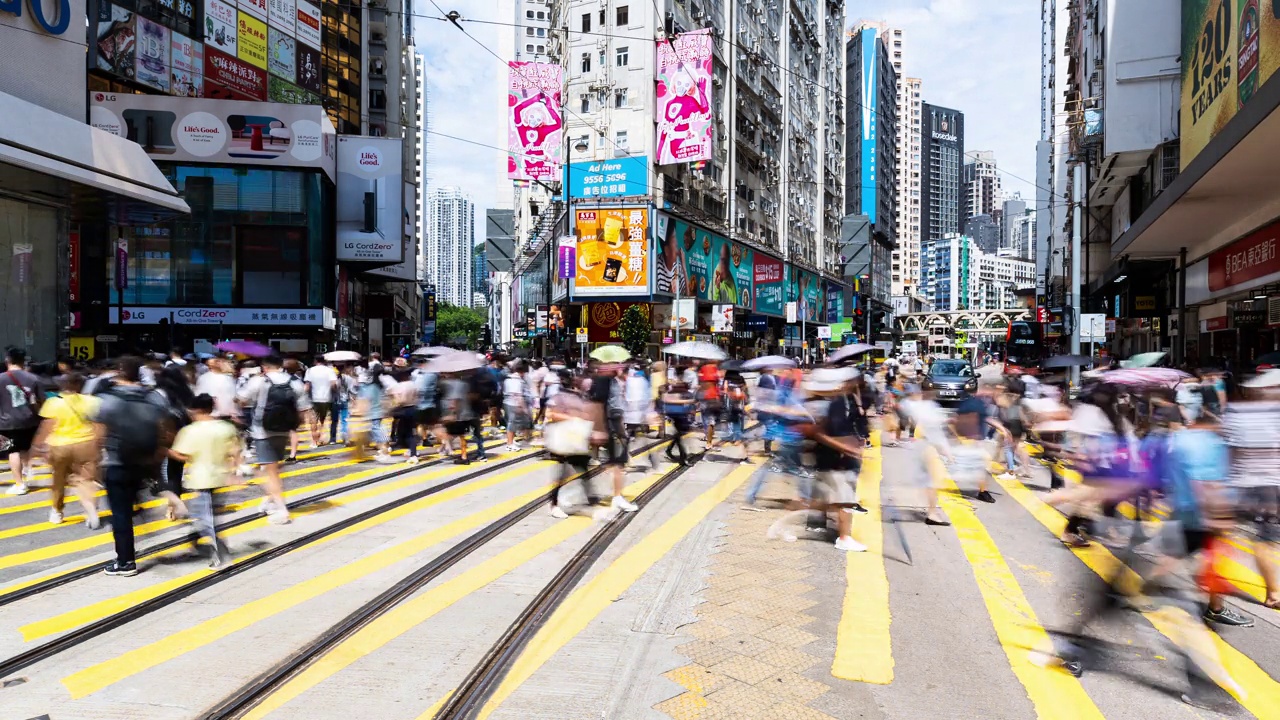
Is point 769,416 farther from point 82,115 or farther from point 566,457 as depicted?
point 82,115

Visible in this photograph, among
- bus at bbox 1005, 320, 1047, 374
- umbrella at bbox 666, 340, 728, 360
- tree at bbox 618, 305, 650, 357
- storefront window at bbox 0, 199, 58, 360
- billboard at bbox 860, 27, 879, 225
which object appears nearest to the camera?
umbrella at bbox 666, 340, 728, 360

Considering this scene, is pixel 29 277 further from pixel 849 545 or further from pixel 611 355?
pixel 849 545

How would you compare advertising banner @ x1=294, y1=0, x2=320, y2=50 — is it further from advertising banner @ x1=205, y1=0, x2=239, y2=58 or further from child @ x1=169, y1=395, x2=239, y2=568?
child @ x1=169, y1=395, x2=239, y2=568

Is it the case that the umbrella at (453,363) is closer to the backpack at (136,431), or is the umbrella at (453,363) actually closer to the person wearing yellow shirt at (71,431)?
the person wearing yellow shirt at (71,431)

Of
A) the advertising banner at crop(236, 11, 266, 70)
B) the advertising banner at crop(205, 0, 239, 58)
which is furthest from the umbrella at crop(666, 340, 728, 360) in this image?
the advertising banner at crop(236, 11, 266, 70)

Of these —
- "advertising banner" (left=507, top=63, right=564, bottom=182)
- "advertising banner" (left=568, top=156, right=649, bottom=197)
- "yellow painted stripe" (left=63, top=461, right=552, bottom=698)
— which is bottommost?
"yellow painted stripe" (left=63, top=461, right=552, bottom=698)

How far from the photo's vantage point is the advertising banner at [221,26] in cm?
3750

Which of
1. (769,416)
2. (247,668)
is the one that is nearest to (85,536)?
(247,668)

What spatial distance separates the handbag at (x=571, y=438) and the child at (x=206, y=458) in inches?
132

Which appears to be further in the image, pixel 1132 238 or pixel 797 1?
pixel 797 1

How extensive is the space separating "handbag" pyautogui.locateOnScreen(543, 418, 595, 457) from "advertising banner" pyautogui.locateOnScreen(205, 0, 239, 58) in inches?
1489

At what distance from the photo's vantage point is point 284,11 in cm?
4119

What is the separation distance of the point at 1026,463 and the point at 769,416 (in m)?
5.43

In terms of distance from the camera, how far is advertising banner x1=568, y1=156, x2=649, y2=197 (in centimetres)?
4178
